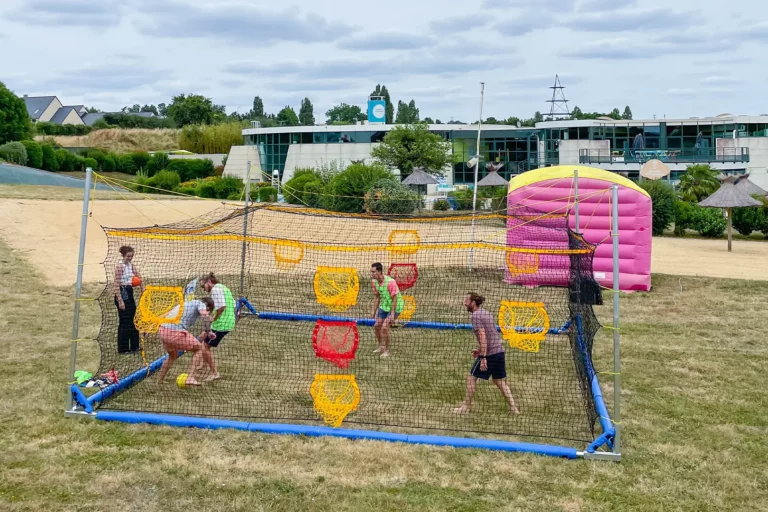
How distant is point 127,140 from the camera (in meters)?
66.4

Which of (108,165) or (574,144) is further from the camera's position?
(108,165)

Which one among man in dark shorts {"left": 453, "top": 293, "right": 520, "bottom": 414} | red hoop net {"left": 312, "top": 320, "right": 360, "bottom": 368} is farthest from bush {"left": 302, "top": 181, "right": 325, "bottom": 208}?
man in dark shorts {"left": 453, "top": 293, "right": 520, "bottom": 414}

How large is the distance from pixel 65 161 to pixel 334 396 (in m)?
42.4

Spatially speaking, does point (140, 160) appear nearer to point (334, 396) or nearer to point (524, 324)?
point (524, 324)

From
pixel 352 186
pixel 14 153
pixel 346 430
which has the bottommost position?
pixel 346 430

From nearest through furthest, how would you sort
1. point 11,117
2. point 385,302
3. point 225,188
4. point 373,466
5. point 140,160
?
point 373,466
point 385,302
point 225,188
point 140,160
point 11,117

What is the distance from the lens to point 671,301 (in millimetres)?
15086

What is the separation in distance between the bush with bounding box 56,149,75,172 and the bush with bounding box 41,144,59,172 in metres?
0.70

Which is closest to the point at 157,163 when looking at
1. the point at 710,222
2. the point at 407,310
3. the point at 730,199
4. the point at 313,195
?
A: the point at 313,195

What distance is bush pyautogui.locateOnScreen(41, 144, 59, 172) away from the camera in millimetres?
43125

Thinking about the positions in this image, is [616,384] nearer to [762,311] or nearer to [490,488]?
[490,488]

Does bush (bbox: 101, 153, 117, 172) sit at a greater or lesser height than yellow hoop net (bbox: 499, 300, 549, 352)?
greater

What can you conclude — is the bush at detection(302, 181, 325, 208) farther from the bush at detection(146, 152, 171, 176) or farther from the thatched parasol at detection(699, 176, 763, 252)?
the bush at detection(146, 152, 171, 176)

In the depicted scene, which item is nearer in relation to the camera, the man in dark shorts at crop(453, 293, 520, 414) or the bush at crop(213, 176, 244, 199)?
the man in dark shorts at crop(453, 293, 520, 414)
